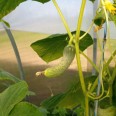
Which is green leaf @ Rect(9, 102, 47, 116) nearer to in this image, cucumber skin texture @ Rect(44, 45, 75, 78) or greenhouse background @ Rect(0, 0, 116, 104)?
cucumber skin texture @ Rect(44, 45, 75, 78)

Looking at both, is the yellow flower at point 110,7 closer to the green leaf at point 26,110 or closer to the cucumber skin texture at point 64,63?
the cucumber skin texture at point 64,63

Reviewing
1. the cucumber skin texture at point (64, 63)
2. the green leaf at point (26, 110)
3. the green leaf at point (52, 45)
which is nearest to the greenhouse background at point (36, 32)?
the green leaf at point (52, 45)

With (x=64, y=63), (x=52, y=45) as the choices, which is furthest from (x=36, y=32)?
(x=64, y=63)

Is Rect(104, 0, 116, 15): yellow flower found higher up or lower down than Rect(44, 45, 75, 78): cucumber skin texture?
higher up

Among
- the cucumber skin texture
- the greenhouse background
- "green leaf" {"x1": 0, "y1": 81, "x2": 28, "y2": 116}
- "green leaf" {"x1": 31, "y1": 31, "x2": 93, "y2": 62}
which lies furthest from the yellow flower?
the greenhouse background

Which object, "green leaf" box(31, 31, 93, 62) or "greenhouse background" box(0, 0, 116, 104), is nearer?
"green leaf" box(31, 31, 93, 62)

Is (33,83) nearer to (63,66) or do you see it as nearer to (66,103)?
(66,103)
